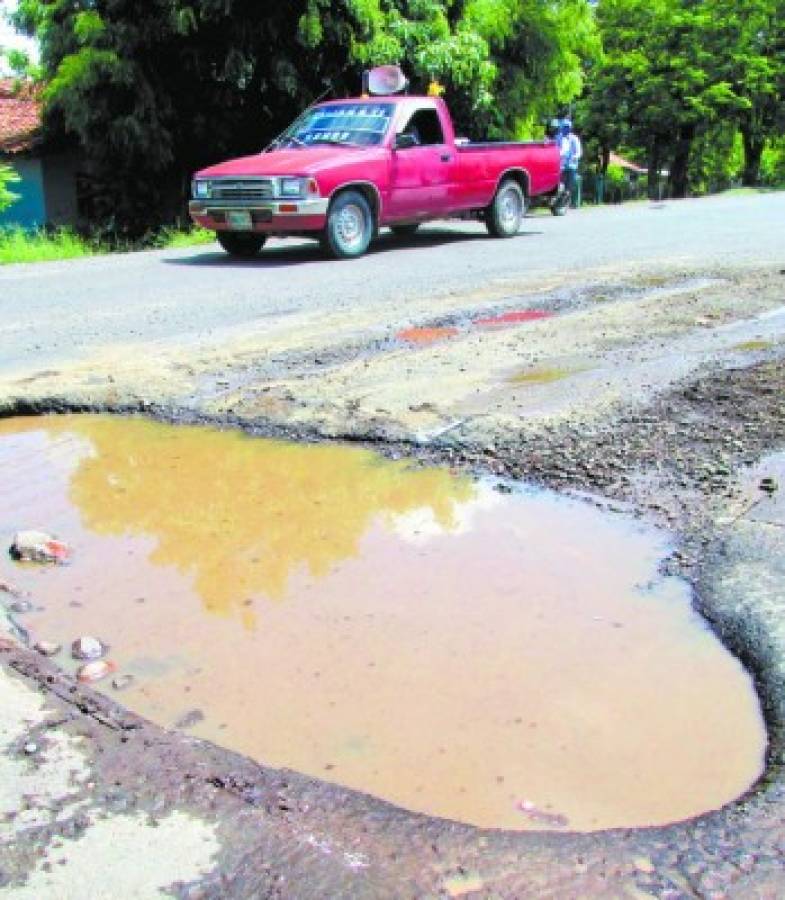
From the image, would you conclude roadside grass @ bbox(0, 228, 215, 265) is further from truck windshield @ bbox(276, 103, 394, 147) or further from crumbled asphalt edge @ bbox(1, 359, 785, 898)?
crumbled asphalt edge @ bbox(1, 359, 785, 898)

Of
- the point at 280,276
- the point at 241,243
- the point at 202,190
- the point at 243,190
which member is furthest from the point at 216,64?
the point at 280,276

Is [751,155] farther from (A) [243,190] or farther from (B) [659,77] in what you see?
(A) [243,190]

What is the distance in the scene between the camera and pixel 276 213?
36.1ft

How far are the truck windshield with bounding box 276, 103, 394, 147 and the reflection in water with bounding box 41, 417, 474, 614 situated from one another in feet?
25.2

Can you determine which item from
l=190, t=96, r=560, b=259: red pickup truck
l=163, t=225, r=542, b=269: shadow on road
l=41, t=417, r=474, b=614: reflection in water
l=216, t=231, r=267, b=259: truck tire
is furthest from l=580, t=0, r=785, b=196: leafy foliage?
l=41, t=417, r=474, b=614: reflection in water

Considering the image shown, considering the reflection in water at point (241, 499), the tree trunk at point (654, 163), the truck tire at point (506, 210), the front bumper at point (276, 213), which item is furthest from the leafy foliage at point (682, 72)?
the reflection in water at point (241, 499)

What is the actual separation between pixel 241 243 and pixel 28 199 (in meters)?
15.1

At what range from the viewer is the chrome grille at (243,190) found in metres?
11.0

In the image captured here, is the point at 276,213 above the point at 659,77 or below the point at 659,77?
below

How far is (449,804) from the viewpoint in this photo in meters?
2.40

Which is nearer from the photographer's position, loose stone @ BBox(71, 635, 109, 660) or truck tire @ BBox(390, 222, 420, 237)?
loose stone @ BBox(71, 635, 109, 660)

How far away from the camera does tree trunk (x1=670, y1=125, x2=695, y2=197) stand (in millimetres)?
39625

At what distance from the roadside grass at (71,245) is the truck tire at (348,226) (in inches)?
137

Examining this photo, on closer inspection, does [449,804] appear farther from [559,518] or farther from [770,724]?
[559,518]
